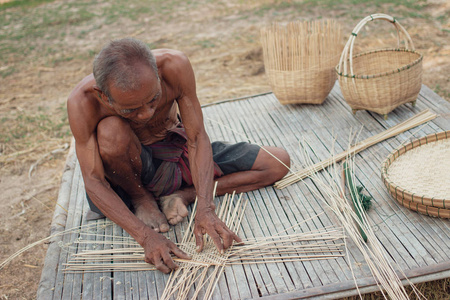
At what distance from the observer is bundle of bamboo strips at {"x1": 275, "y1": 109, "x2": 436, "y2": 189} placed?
2682 millimetres

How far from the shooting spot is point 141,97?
191cm

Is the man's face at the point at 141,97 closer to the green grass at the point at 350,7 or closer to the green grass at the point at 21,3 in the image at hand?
the green grass at the point at 350,7

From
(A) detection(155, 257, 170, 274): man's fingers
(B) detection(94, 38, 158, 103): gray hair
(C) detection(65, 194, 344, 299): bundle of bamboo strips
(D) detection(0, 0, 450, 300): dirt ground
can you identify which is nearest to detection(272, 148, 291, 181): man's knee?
(C) detection(65, 194, 344, 299): bundle of bamboo strips

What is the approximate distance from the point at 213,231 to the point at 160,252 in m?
0.27

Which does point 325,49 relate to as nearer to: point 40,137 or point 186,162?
point 186,162

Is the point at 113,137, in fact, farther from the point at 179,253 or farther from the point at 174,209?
the point at 179,253

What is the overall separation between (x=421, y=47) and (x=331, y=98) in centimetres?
206

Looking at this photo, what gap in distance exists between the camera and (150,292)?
204cm

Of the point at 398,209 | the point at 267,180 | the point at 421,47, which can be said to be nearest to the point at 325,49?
the point at 267,180

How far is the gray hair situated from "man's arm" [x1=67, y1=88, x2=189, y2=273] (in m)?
0.30

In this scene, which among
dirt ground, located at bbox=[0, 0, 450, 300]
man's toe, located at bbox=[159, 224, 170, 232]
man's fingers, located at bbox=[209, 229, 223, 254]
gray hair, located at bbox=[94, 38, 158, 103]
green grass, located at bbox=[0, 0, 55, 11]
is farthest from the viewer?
green grass, located at bbox=[0, 0, 55, 11]

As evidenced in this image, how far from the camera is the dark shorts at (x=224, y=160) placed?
2.52 m

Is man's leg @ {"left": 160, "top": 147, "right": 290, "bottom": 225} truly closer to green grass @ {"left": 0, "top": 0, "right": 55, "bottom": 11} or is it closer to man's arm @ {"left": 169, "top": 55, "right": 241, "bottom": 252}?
man's arm @ {"left": 169, "top": 55, "right": 241, "bottom": 252}

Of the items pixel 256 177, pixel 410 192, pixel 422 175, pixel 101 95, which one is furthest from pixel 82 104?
pixel 422 175
